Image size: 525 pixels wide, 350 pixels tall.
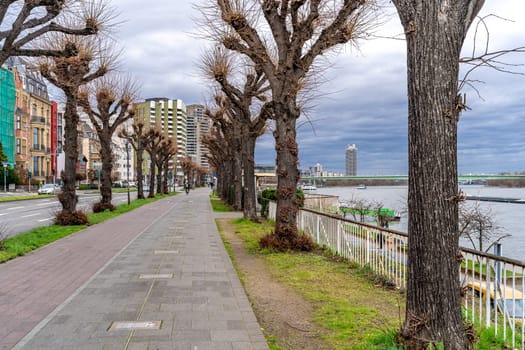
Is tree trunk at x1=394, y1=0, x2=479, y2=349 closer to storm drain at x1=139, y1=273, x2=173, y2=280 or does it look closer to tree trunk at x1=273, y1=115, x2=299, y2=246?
storm drain at x1=139, y1=273, x2=173, y2=280

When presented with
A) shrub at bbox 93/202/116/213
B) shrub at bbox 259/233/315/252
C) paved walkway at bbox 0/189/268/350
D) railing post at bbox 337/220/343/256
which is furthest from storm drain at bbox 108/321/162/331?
shrub at bbox 93/202/116/213

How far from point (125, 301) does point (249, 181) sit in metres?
16.1

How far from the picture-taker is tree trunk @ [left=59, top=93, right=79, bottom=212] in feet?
61.1

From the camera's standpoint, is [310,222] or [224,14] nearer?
[224,14]

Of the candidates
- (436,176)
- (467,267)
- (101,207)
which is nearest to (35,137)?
(101,207)

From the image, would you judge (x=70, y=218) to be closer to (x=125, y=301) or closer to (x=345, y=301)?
(x=125, y=301)

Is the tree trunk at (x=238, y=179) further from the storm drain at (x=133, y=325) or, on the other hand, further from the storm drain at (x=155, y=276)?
the storm drain at (x=133, y=325)

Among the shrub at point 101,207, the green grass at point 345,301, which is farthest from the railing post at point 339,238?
the shrub at point 101,207

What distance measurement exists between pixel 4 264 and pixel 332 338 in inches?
301

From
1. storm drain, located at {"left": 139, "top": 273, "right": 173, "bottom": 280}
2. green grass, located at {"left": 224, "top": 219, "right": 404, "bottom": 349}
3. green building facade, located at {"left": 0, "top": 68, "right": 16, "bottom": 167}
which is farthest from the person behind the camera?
green building facade, located at {"left": 0, "top": 68, "right": 16, "bottom": 167}

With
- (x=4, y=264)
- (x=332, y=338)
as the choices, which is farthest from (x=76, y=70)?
(x=332, y=338)

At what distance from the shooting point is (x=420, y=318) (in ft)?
14.0

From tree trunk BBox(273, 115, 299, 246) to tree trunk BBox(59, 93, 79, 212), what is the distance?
9.93 m

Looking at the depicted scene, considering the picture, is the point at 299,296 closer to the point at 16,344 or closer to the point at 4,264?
the point at 16,344
